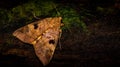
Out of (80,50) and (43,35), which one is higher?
(43,35)

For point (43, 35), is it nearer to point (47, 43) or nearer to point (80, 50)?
point (47, 43)

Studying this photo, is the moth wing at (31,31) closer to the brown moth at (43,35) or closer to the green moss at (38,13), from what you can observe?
the brown moth at (43,35)

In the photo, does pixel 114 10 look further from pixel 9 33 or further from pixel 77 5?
pixel 9 33

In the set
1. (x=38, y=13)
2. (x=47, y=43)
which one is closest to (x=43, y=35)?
(x=47, y=43)

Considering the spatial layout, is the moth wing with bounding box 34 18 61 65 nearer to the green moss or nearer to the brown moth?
the brown moth

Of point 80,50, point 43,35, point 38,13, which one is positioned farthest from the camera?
point 38,13

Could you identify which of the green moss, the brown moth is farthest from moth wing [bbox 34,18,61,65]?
the green moss

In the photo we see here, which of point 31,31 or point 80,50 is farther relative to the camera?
point 31,31

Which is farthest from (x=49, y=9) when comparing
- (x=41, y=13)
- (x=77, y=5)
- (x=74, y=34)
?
(x=74, y=34)

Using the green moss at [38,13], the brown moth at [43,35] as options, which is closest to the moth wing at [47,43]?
the brown moth at [43,35]
